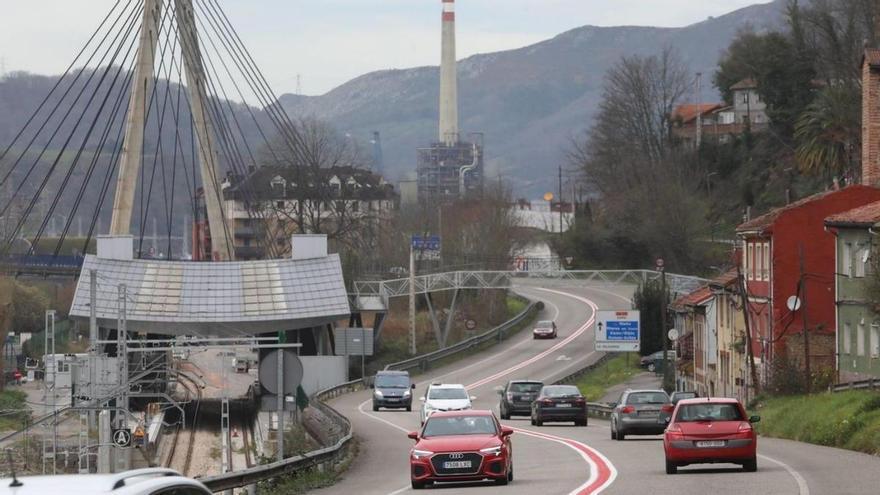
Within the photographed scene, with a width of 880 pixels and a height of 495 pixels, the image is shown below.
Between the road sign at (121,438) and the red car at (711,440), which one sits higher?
the red car at (711,440)

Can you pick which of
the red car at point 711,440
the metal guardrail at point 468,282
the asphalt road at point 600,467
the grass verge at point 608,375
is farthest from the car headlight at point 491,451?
the metal guardrail at point 468,282

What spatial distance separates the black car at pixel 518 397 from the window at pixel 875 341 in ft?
45.8

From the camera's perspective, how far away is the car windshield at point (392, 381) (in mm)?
68125

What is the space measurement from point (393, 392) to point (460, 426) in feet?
134

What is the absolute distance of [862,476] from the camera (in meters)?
25.3

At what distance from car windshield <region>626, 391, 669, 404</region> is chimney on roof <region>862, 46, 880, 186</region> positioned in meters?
23.9

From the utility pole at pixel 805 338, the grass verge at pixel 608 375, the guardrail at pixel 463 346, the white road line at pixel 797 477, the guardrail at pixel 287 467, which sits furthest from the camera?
the guardrail at pixel 463 346

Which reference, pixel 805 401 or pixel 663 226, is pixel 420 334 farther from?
pixel 805 401

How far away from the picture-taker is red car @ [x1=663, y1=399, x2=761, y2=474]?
26.9 meters

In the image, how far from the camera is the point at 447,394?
53.8 meters

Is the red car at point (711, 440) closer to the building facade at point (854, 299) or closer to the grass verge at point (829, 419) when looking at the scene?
the grass verge at point (829, 419)

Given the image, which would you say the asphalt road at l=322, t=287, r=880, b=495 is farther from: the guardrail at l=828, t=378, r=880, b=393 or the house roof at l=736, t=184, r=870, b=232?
the house roof at l=736, t=184, r=870, b=232

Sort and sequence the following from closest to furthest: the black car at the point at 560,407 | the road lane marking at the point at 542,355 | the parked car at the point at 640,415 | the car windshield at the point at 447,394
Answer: the parked car at the point at 640,415 → the black car at the point at 560,407 → the car windshield at the point at 447,394 → the road lane marking at the point at 542,355

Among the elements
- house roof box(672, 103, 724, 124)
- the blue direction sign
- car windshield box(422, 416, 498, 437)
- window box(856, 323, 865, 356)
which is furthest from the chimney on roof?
house roof box(672, 103, 724, 124)
